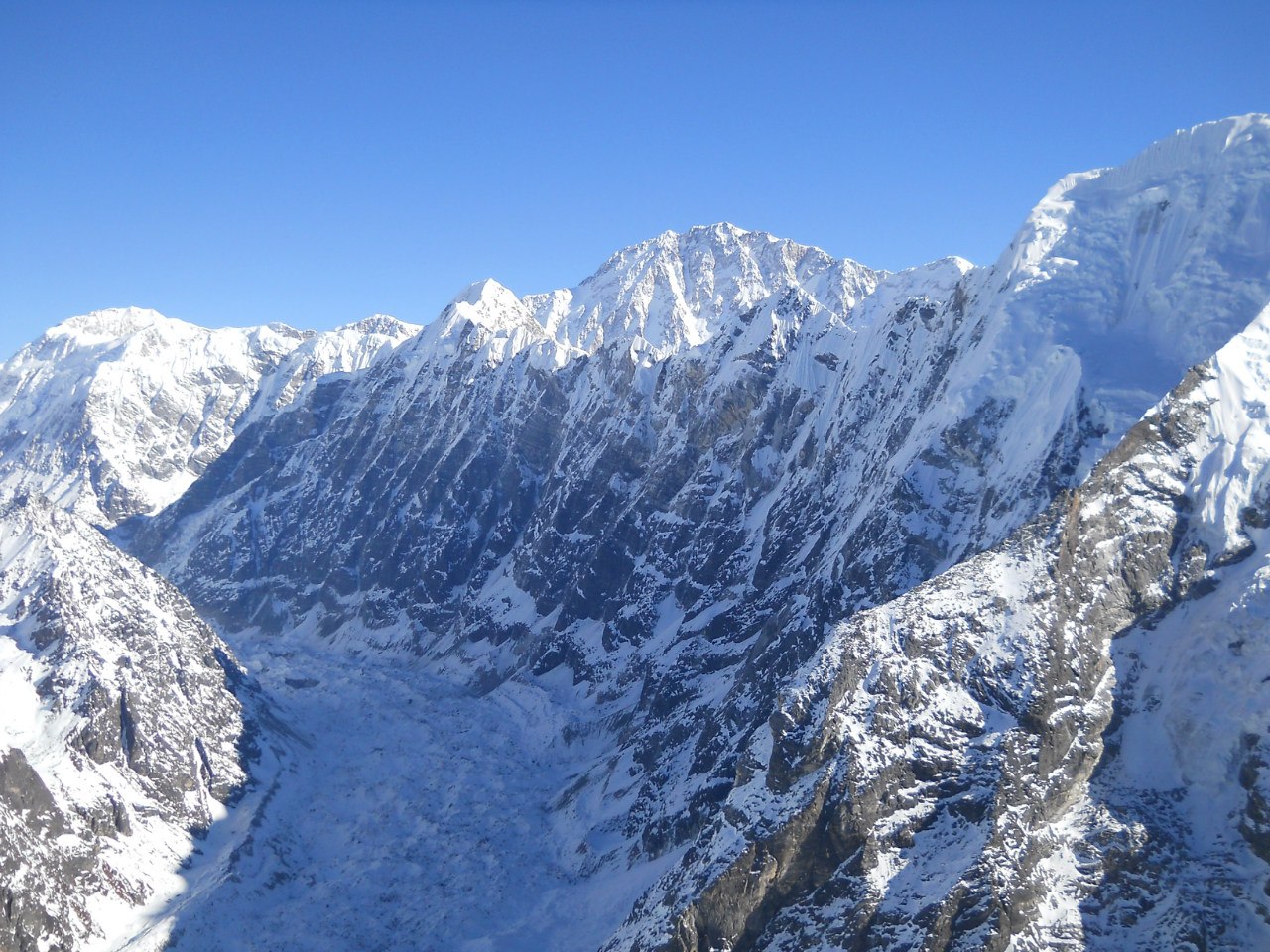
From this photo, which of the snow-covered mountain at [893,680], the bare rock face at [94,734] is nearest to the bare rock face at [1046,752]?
the snow-covered mountain at [893,680]

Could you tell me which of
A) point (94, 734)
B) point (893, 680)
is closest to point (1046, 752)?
point (893, 680)

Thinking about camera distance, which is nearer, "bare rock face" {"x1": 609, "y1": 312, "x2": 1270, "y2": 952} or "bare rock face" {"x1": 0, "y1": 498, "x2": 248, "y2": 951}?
"bare rock face" {"x1": 609, "y1": 312, "x2": 1270, "y2": 952}

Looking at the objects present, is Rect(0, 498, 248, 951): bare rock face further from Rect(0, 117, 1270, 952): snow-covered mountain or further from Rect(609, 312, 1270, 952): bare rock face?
Rect(609, 312, 1270, 952): bare rock face

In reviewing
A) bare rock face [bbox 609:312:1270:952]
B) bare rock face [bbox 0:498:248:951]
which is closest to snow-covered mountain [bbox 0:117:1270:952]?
bare rock face [bbox 609:312:1270:952]

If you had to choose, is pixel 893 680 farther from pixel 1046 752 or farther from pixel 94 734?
pixel 94 734

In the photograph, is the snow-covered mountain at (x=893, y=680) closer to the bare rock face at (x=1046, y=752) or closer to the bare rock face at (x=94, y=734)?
the bare rock face at (x=1046, y=752)

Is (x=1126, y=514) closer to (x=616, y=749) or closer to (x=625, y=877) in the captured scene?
(x=625, y=877)
